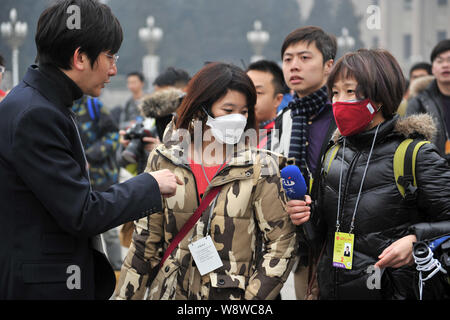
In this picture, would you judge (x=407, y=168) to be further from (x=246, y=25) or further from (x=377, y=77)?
(x=246, y=25)

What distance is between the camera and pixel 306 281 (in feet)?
12.5

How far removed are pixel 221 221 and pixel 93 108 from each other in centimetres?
384

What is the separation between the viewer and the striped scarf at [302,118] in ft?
12.9

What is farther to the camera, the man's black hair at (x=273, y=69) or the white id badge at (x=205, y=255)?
the man's black hair at (x=273, y=69)

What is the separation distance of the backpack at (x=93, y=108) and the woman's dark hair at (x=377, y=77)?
3784 millimetres

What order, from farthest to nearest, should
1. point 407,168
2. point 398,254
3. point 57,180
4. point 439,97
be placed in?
point 439,97 → point 407,168 → point 398,254 → point 57,180

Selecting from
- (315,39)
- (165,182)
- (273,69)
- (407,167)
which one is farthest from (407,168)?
(273,69)

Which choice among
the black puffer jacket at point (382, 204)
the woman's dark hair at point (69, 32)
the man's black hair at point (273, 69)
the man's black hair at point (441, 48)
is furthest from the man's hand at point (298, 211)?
the man's black hair at point (441, 48)

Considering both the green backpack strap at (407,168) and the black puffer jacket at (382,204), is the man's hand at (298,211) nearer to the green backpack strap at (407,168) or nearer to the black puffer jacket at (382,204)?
the black puffer jacket at (382,204)

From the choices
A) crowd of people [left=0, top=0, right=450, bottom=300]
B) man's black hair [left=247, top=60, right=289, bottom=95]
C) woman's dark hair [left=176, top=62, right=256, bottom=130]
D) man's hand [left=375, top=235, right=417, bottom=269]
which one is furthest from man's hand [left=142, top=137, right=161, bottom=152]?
man's hand [left=375, top=235, right=417, bottom=269]

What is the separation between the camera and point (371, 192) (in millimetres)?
2896

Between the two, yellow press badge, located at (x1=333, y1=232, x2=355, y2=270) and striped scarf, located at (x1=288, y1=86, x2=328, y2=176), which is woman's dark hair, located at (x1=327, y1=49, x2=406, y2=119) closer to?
yellow press badge, located at (x1=333, y1=232, x2=355, y2=270)

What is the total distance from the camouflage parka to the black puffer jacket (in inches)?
12.0
